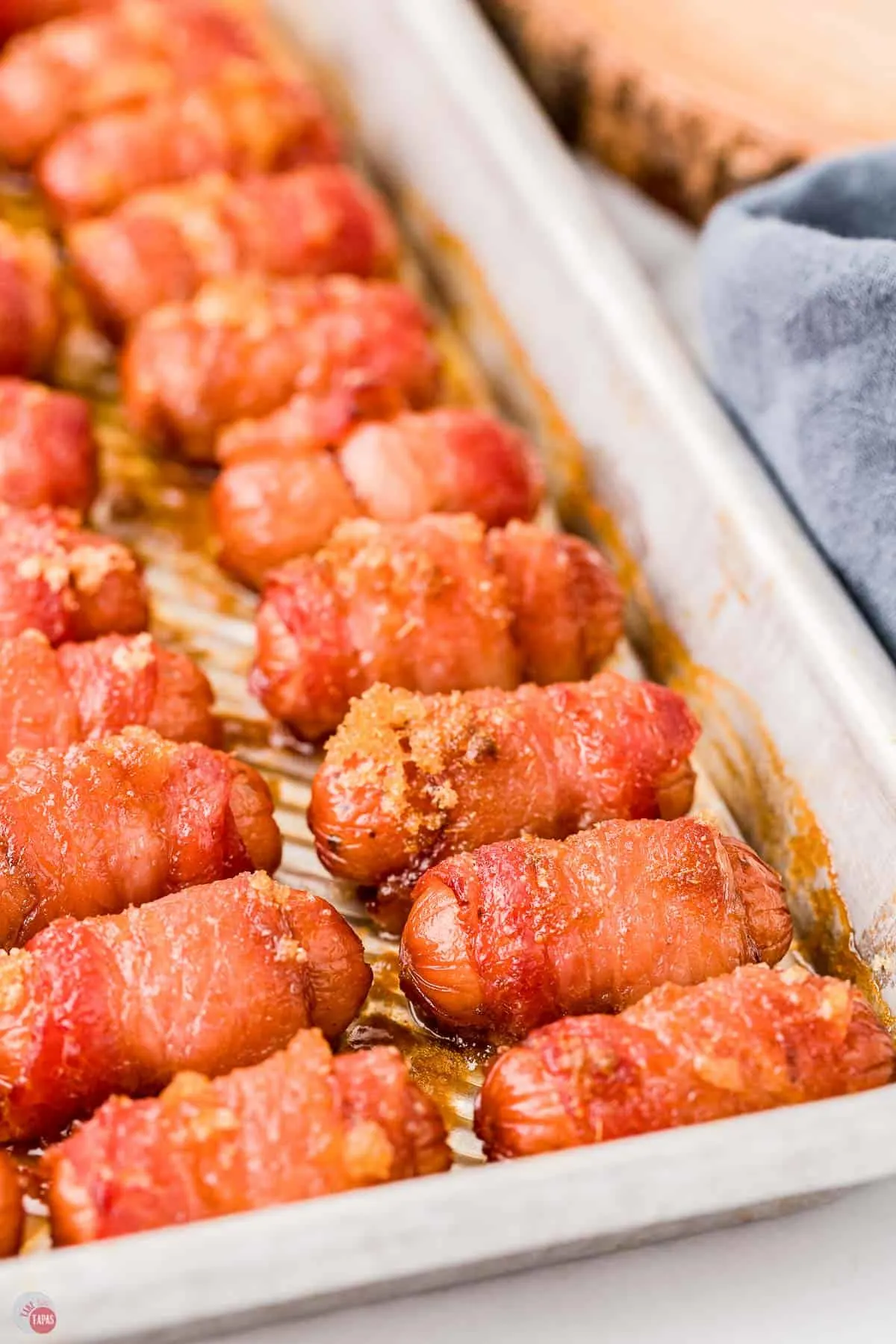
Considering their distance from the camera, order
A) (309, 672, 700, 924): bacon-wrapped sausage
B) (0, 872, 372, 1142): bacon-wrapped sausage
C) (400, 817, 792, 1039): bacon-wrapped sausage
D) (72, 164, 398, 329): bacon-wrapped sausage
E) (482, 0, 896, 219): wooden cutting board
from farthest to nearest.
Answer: (482, 0, 896, 219): wooden cutting board, (72, 164, 398, 329): bacon-wrapped sausage, (309, 672, 700, 924): bacon-wrapped sausage, (400, 817, 792, 1039): bacon-wrapped sausage, (0, 872, 372, 1142): bacon-wrapped sausage

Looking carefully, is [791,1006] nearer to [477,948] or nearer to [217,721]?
[477,948]

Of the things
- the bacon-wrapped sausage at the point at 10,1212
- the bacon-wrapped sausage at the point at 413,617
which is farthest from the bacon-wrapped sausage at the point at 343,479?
the bacon-wrapped sausage at the point at 10,1212

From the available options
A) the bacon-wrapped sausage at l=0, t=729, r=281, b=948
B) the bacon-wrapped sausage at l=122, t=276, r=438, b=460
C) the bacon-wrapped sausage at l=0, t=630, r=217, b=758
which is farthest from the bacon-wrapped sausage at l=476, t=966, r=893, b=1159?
the bacon-wrapped sausage at l=122, t=276, r=438, b=460

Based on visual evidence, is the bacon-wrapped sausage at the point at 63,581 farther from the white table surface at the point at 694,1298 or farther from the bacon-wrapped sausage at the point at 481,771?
the white table surface at the point at 694,1298

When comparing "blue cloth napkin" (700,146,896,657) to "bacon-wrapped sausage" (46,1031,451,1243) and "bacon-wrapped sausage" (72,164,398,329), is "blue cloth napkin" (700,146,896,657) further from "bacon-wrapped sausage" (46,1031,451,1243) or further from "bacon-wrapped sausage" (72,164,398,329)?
"bacon-wrapped sausage" (46,1031,451,1243)

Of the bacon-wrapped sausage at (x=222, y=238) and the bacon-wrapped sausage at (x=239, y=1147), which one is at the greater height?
the bacon-wrapped sausage at (x=222, y=238)

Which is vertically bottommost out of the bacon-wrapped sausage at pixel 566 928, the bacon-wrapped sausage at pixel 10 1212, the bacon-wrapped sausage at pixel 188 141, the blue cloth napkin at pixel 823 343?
the bacon-wrapped sausage at pixel 10 1212

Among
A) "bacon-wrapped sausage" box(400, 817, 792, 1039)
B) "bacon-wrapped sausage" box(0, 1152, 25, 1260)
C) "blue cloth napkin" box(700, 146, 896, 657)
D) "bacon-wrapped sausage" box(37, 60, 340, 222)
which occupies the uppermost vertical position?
"blue cloth napkin" box(700, 146, 896, 657)

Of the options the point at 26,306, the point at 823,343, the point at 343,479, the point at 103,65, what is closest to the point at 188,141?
the point at 103,65
